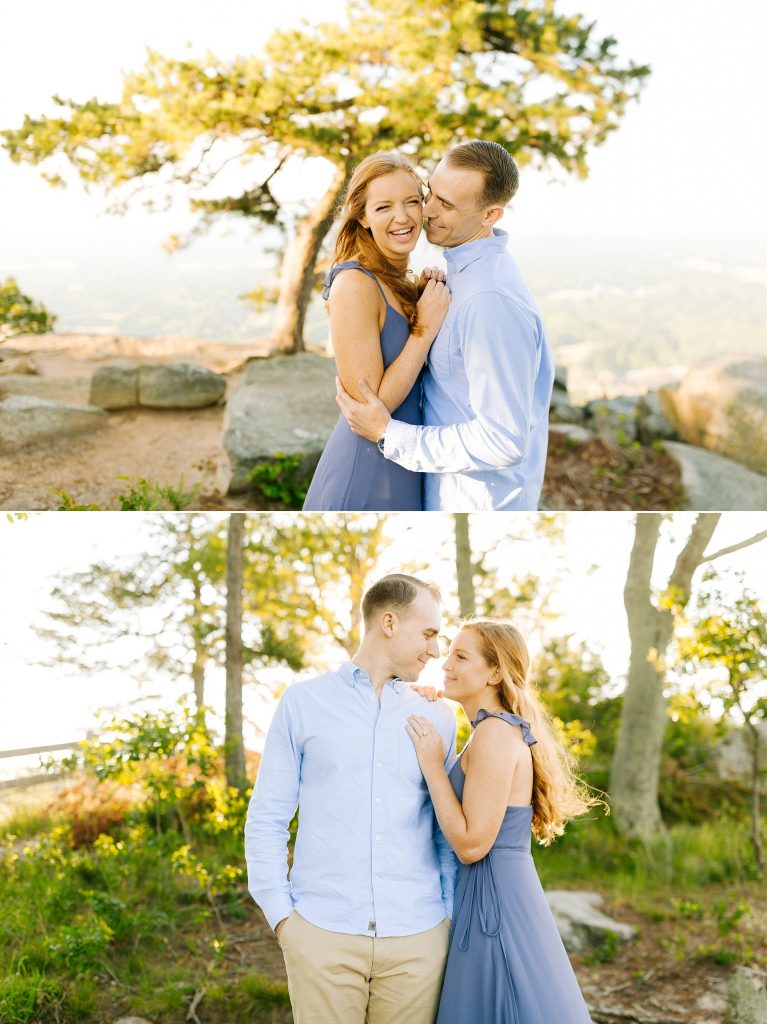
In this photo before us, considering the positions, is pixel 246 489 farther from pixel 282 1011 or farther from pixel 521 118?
pixel 521 118

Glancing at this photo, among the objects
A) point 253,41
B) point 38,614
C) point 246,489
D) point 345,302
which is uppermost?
point 253,41

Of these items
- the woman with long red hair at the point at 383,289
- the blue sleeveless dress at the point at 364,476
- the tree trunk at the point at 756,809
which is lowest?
the tree trunk at the point at 756,809

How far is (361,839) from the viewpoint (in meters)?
2.12

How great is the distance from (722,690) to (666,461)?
2.17 m

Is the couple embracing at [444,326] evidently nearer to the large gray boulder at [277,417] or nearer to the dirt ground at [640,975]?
the dirt ground at [640,975]

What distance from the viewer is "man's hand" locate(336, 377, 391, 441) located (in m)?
2.25

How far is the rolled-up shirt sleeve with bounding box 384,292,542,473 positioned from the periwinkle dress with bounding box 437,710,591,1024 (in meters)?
0.62

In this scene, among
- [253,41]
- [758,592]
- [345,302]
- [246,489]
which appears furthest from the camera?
[253,41]

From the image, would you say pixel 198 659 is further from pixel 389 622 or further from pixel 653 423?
pixel 653 423

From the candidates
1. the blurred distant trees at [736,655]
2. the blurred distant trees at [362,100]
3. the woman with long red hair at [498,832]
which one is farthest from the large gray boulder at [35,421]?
the woman with long red hair at [498,832]

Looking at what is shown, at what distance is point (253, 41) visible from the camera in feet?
20.7

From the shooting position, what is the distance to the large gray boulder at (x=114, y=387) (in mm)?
5910

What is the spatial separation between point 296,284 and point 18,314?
2.05 m

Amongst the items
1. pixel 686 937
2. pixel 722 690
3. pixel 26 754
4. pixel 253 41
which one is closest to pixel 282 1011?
pixel 26 754
